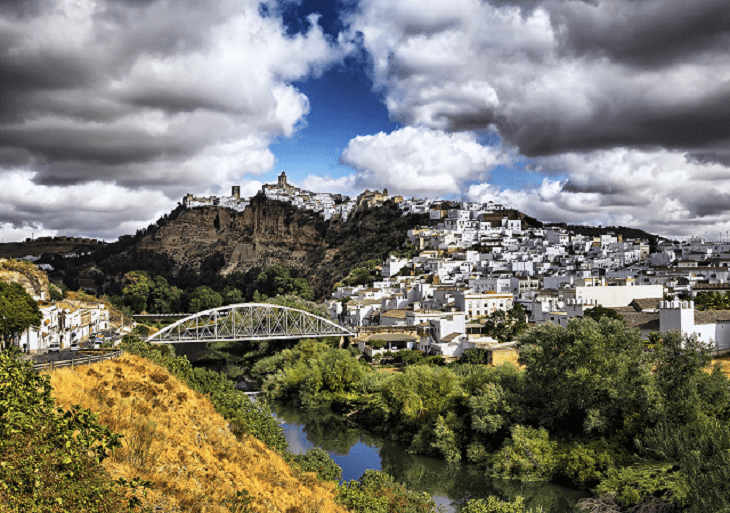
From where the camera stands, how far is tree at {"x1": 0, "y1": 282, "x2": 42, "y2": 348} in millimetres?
20734

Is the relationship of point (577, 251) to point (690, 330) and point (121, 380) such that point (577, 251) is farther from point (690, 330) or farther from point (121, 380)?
point (121, 380)

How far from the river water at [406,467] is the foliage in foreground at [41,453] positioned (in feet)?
47.8

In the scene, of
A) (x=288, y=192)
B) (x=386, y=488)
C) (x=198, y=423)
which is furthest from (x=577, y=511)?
(x=288, y=192)

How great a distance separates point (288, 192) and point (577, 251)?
66.9m

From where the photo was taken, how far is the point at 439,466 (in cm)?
2111

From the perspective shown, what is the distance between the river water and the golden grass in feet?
25.2

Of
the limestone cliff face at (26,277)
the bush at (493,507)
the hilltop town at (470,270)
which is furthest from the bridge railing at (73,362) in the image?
the limestone cliff face at (26,277)

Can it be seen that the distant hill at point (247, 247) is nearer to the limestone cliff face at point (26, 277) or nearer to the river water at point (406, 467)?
the limestone cliff face at point (26, 277)

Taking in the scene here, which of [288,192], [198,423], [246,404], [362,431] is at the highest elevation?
[288,192]

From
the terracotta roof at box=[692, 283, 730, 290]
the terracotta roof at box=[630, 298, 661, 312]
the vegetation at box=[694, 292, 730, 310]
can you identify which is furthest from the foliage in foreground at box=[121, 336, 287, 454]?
the terracotta roof at box=[692, 283, 730, 290]

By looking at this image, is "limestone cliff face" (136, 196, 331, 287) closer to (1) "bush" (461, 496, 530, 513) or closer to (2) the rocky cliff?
(2) the rocky cliff

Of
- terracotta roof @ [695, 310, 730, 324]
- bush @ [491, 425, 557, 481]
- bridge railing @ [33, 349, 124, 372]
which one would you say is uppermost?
bridge railing @ [33, 349, 124, 372]

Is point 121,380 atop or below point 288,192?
below

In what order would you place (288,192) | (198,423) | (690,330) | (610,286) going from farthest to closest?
(288,192) → (610,286) → (690,330) → (198,423)
